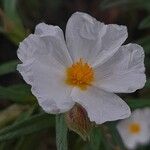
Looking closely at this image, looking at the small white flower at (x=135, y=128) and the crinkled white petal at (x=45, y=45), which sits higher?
the crinkled white petal at (x=45, y=45)

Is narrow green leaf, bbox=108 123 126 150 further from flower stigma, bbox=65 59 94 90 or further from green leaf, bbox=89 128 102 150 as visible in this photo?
flower stigma, bbox=65 59 94 90

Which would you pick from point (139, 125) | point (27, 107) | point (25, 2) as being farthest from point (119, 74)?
point (139, 125)

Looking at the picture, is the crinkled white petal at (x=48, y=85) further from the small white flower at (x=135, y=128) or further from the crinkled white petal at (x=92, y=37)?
the small white flower at (x=135, y=128)

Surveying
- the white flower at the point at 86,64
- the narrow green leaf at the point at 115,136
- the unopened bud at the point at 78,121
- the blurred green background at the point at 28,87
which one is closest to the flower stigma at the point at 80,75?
the white flower at the point at 86,64

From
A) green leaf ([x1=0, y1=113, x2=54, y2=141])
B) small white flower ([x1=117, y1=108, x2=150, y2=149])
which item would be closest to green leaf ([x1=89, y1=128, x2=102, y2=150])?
green leaf ([x1=0, y1=113, x2=54, y2=141])

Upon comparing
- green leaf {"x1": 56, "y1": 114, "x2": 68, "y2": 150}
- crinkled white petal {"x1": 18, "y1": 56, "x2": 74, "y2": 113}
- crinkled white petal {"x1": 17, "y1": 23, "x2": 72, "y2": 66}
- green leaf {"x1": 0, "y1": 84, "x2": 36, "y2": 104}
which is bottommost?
green leaf {"x1": 0, "y1": 84, "x2": 36, "y2": 104}

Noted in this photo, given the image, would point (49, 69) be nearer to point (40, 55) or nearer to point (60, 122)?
point (40, 55)

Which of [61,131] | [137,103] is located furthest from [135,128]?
[61,131]
